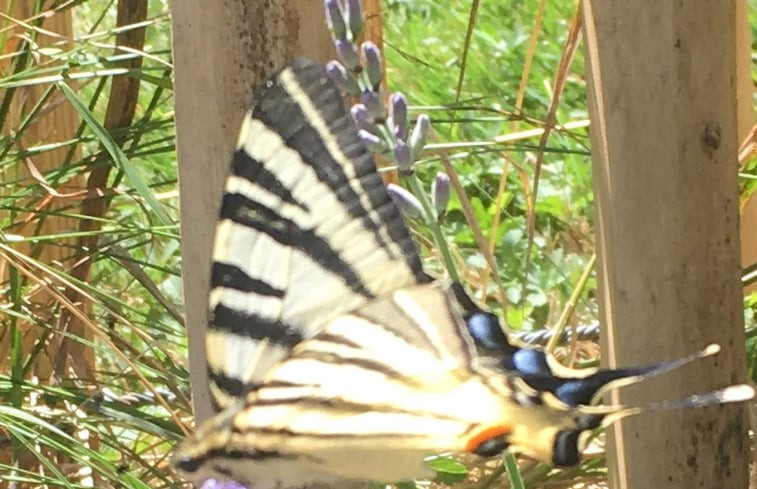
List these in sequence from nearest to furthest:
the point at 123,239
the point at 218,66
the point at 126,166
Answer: the point at 218,66 < the point at 126,166 < the point at 123,239

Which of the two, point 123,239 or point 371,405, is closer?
point 371,405

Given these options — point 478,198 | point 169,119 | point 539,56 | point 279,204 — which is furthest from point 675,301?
point 539,56

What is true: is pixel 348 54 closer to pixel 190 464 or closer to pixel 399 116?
pixel 399 116

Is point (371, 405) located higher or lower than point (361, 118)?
lower

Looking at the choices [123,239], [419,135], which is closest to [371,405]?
[419,135]

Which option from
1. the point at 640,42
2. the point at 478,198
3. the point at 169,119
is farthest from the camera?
the point at 478,198

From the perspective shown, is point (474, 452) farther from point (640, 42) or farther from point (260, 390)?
point (640, 42)

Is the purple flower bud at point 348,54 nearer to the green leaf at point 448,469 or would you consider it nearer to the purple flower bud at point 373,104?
Result: the purple flower bud at point 373,104
